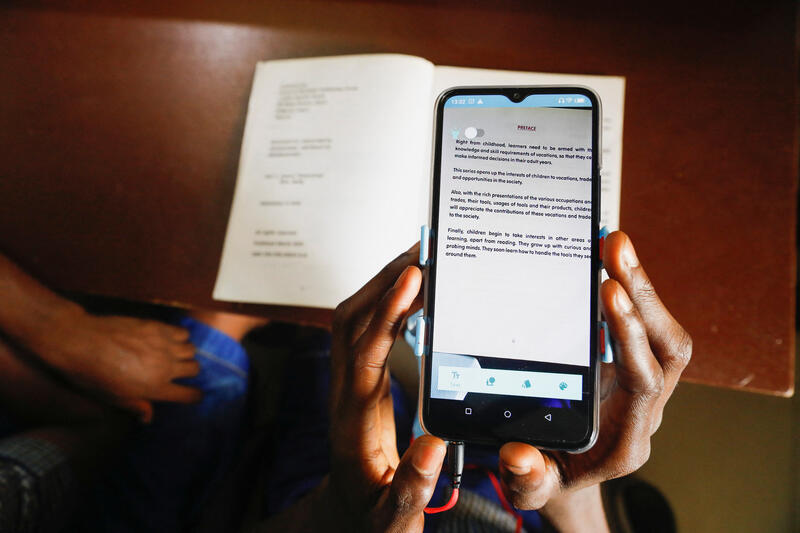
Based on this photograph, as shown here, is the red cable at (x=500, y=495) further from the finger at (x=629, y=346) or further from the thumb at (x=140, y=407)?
the thumb at (x=140, y=407)

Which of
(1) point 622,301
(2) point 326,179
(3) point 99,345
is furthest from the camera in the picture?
(3) point 99,345

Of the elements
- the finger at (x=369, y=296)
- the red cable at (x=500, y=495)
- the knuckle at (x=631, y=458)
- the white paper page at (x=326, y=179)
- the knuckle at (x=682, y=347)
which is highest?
the white paper page at (x=326, y=179)

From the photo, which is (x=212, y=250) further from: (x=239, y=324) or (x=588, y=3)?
(x=588, y=3)

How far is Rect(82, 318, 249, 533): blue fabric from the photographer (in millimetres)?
647

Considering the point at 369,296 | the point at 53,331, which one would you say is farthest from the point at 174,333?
the point at 369,296

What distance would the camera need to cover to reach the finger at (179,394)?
27.8 inches

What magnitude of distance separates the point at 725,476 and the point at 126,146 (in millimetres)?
1067

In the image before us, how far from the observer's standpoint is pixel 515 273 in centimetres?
38

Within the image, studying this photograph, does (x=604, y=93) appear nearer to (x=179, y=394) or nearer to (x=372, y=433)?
(x=372, y=433)

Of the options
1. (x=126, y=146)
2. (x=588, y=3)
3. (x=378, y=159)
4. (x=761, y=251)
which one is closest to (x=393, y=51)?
(x=378, y=159)

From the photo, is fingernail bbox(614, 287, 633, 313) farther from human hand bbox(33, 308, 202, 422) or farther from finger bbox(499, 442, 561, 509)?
human hand bbox(33, 308, 202, 422)

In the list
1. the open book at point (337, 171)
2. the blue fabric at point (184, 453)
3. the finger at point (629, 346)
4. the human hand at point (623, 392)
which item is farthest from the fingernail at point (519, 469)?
the blue fabric at point (184, 453)

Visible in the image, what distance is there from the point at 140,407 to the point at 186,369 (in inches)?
3.7

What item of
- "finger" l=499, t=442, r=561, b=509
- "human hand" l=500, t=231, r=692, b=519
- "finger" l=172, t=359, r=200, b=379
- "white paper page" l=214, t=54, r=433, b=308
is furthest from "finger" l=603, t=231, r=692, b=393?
"finger" l=172, t=359, r=200, b=379
